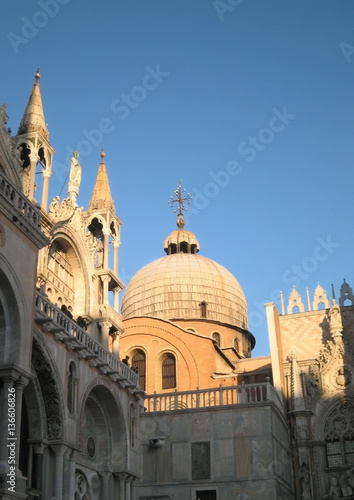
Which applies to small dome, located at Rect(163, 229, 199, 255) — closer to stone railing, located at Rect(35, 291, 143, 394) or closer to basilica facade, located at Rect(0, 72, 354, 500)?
basilica facade, located at Rect(0, 72, 354, 500)

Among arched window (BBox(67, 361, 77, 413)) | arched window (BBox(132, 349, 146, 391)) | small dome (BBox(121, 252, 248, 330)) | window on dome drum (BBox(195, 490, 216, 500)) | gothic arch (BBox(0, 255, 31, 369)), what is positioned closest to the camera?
gothic arch (BBox(0, 255, 31, 369))

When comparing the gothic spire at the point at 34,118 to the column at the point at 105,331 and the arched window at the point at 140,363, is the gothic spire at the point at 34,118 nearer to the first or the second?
the column at the point at 105,331

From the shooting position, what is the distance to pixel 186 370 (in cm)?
3450

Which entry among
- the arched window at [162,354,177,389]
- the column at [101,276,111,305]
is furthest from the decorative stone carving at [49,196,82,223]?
the arched window at [162,354,177,389]

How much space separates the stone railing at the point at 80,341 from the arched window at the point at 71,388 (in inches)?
19.9

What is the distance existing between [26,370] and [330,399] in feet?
60.1

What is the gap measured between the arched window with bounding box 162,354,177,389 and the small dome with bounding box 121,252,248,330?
22.5ft

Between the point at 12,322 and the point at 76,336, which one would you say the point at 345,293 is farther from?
the point at 12,322

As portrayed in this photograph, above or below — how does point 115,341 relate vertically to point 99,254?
below

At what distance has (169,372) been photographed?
115 feet

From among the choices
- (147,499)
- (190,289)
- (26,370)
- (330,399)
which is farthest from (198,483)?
(190,289)

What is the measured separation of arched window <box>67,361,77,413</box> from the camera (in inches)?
738

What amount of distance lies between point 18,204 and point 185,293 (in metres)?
29.4
